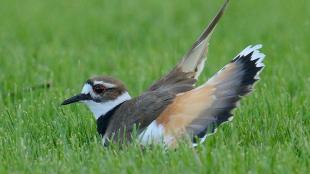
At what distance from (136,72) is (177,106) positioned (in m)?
3.59

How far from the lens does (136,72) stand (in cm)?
1005

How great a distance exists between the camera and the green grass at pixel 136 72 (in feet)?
19.4

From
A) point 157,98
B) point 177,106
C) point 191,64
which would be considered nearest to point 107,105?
point 157,98

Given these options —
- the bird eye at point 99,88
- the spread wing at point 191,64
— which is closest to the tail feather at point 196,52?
the spread wing at point 191,64

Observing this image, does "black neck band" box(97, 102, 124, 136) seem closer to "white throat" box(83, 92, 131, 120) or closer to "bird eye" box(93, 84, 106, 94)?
"white throat" box(83, 92, 131, 120)

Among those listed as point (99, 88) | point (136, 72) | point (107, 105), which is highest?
point (136, 72)

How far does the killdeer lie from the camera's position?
6.34 m

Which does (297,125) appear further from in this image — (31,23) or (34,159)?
(31,23)

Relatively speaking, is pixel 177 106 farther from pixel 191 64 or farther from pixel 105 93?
pixel 191 64

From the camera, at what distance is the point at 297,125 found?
686 cm

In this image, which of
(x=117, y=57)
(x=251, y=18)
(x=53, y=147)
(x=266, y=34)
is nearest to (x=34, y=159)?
(x=53, y=147)

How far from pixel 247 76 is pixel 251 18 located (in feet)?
25.8

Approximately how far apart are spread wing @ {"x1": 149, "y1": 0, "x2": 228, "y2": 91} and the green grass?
54 centimetres

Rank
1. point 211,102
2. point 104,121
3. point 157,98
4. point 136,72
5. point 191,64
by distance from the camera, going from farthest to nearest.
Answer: point 136,72 < point 191,64 < point 104,121 < point 157,98 < point 211,102
